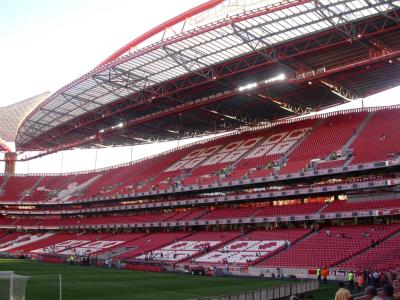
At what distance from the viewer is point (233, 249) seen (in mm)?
39812

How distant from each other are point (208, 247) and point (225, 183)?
8747 millimetres

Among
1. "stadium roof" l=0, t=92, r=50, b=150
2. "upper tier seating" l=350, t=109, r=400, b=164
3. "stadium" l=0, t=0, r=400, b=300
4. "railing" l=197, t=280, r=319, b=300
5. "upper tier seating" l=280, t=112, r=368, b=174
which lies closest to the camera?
"railing" l=197, t=280, r=319, b=300

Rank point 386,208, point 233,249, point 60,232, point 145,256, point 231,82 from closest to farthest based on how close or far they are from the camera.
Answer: point 386,208 → point 233,249 → point 145,256 → point 231,82 → point 60,232

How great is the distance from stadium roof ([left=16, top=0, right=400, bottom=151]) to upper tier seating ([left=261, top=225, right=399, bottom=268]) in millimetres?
→ 13701

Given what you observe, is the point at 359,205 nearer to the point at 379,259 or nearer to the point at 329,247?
the point at 329,247

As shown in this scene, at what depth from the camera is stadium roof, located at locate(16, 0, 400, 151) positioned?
35.2 metres

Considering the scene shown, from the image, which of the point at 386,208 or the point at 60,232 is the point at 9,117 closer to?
the point at 60,232

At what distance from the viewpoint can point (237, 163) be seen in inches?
2067

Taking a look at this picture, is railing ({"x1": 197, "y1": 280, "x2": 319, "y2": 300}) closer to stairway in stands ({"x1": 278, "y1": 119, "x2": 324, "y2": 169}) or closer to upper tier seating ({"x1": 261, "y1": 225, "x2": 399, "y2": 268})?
upper tier seating ({"x1": 261, "y1": 225, "x2": 399, "y2": 268})

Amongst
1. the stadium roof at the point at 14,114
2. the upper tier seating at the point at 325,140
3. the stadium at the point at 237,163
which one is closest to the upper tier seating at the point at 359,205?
the stadium at the point at 237,163

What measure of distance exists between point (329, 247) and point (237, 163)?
20218 mm

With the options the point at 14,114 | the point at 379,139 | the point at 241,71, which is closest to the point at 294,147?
the point at 379,139

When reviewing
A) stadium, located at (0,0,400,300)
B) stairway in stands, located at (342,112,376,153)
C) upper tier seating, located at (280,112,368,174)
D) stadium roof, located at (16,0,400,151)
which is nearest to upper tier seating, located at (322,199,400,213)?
stadium, located at (0,0,400,300)

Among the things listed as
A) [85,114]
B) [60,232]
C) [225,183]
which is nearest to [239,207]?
[225,183]
